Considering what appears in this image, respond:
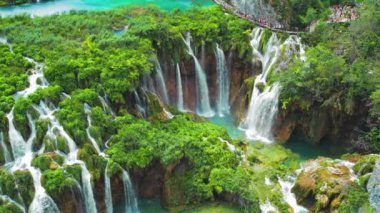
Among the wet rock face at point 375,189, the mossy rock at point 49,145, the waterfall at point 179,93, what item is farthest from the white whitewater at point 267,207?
the waterfall at point 179,93

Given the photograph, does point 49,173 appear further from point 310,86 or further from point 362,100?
point 362,100

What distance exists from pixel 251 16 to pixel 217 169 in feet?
41.9

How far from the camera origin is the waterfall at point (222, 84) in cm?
2645

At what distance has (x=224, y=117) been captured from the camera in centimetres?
2633

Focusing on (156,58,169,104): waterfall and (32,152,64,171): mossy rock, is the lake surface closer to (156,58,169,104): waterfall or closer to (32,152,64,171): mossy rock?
(156,58,169,104): waterfall

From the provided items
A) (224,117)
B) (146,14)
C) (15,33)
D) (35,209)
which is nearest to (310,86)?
(224,117)

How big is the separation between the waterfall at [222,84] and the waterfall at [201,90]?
647 millimetres

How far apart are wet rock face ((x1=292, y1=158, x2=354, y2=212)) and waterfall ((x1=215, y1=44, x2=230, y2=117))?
7.98m

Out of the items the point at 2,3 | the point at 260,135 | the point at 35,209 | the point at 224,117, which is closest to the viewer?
the point at 35,209

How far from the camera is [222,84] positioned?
87.8ft

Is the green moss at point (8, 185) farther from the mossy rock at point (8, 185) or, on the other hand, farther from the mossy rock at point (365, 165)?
the mossy rock at point (365, 165)

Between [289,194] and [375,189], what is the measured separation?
3612 mm

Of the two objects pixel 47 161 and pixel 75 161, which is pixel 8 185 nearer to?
pixel 47 161

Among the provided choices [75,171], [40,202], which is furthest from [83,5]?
[40,202]
